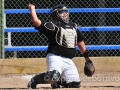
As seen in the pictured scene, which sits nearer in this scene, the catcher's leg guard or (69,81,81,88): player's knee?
the catcher's leg guard

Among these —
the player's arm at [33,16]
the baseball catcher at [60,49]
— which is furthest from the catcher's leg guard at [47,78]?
the player's arm at [33,16]

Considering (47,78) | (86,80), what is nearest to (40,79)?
(47,78)

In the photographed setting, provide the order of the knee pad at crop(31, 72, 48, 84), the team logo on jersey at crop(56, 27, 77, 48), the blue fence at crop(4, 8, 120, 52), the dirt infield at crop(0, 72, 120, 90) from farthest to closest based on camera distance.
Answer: the blue fence at crop(4, 8, 120, 52) < the dirt infield at crop(0, 72, 120, 90) < the team logo on jersey at crop(56, 27, 77, 48) < the knee pad at crop(31, 72, 48, 84)

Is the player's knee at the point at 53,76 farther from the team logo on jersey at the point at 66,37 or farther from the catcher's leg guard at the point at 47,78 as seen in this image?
the team logo on jersey at the point at 66,37

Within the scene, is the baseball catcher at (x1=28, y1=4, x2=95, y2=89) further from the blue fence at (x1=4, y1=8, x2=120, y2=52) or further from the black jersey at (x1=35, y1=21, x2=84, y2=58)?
the blue fence at (x1=4, y1=8, x2=120, y2=52)

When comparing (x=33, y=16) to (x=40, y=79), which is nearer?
(x=33, y=16)

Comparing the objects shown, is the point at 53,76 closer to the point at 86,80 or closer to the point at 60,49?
the point at 60,49

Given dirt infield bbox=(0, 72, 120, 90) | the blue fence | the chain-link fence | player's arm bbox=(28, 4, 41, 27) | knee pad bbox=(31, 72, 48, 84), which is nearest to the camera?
player's arm bbox=(28, 4, 41, 27)

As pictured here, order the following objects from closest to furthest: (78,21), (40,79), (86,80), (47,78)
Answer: (47,78) → (40,79) → (86,80) → (78,21)

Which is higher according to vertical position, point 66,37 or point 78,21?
point 78,21

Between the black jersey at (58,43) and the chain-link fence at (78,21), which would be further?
the chain-link fence at (78,21)

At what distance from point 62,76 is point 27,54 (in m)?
3.75

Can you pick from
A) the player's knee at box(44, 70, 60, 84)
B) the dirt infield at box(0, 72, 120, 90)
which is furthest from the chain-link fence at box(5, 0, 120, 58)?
the player's knee at box(44, 70, 60, 84)

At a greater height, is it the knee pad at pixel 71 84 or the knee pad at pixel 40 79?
the knee pad at pixel 40 79
